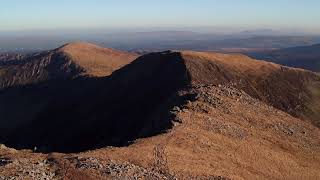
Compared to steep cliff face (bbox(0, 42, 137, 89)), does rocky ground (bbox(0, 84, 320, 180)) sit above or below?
above

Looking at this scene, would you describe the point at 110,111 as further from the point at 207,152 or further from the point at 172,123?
the point at 207,152

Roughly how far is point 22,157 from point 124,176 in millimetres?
7398

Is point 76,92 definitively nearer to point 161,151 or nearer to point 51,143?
point 51,143

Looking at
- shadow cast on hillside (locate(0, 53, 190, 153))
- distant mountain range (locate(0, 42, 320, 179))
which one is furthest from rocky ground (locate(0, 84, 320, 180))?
shadow cast on hillside (locate(0, 53, 190, 153))

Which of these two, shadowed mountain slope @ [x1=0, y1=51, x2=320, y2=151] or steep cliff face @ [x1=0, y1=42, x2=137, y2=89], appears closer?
shadowed mountain slope @ [x1=0, y1=51, x2=320, y2=151]

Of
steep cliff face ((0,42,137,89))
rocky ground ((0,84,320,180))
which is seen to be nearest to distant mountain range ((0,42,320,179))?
rocky ground ((0,84,320,180))

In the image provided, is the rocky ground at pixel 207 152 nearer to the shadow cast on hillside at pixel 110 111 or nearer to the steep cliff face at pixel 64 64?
the shadow cast on hillside at pixel 110 111

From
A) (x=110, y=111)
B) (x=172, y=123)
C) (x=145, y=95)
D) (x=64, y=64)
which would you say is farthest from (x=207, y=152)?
(x=64, y=64)

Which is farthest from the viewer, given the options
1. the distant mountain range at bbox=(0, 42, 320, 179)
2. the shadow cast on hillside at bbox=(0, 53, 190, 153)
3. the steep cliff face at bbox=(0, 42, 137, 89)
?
the steep cliff face at bbox=(0, 42, 137, 89)

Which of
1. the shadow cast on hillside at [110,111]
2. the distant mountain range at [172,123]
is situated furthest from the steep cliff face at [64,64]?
the shadow cast on hillside at [110,111]

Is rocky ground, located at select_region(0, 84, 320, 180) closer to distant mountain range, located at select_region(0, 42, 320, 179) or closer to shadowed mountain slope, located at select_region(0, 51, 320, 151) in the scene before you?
distant mountain range, located at select_region(0, 42, 320, 179)

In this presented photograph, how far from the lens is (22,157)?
118 ft

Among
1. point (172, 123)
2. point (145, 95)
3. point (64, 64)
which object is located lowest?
point (64, 64)

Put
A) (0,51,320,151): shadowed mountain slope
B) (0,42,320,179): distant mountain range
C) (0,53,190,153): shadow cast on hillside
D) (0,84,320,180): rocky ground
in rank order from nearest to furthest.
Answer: (0,84,320,180): rocky ground
(0,42,320,179): distant mountain range
(0,53,190,153): shadow cast on hillside
(0,51,320,151): shadowed mountain slope
